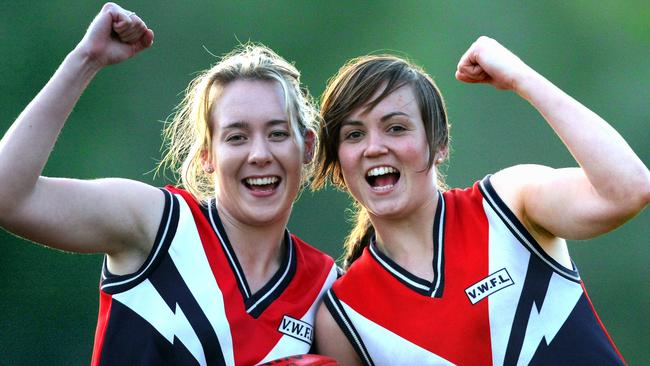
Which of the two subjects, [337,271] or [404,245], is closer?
[404,245]

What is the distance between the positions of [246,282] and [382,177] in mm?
517

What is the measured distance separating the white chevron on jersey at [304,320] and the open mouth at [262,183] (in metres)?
0.35

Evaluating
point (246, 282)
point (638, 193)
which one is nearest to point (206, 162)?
point (246, 282)

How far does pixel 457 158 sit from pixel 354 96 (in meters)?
4.59

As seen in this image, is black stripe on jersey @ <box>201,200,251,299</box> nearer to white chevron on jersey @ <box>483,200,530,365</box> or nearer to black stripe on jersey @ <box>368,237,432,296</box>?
black stripe on jersey @ <box>368,237,432,296</box>

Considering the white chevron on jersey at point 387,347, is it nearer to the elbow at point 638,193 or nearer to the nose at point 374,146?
the nose at point 374,146

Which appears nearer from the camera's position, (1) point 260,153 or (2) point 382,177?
(1) point 260,153

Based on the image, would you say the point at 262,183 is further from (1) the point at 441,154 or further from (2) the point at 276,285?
(1) the point at 441,154

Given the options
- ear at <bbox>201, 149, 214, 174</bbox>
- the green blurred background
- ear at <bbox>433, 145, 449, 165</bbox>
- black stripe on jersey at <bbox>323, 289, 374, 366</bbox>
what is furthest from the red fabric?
the green blurred background

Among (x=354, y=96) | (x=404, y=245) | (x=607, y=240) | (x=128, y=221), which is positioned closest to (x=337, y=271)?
(x=404, y=245)

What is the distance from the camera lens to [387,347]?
283 centimetres

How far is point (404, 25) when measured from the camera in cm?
794

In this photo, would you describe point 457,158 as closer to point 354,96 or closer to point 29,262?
point 29,262

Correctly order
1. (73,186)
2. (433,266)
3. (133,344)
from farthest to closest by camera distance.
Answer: (433,266), (133,344), (73,186)
